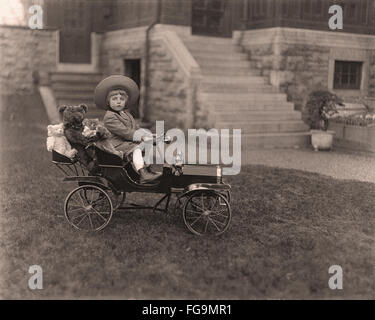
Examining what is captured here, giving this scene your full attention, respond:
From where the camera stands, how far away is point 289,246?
552cm

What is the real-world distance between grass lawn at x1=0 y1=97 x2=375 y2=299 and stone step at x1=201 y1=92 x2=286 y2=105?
4829 millimetres

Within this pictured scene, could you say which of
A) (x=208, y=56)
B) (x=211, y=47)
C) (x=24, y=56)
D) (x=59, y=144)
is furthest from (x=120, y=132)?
(x=24, y=56)

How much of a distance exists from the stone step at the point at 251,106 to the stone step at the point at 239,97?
10 centimetres

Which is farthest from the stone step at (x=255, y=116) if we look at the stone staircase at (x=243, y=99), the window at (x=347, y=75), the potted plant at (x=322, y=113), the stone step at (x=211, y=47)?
the stone step at (x=211, y=47)

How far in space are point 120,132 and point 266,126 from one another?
723 centimetres

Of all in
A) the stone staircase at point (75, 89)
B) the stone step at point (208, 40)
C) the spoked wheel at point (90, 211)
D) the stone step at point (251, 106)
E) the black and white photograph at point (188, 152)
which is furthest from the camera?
the stone staircase at point (75, 89)

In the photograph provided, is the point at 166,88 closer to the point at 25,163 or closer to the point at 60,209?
the point at 25,163

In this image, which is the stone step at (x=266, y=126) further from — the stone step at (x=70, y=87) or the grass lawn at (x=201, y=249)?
the stone step at (x=70, y=87)

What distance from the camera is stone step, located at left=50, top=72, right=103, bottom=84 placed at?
15.9 m

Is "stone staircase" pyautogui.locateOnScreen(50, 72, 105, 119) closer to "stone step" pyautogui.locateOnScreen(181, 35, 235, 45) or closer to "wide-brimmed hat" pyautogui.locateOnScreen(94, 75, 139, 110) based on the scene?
"stone step" pyautogui.locateOnScreen(181, 35, 235, 45)

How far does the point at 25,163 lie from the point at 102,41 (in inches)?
325

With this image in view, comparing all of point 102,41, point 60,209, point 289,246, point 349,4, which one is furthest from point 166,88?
point 289,246

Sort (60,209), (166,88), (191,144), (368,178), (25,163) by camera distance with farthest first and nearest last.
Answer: (166,88) < (191,144) < (25,163) < (368,178) < (60,209)

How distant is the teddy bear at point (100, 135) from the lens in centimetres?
579
